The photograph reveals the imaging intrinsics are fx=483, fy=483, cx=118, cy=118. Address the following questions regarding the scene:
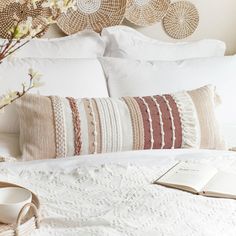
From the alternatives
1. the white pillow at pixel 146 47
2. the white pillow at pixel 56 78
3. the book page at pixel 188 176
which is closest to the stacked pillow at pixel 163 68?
the white pillow at pixel 146 47

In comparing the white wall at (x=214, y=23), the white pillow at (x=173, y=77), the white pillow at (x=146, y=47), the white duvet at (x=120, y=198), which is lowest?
the white duvet at (x=120, y=198)

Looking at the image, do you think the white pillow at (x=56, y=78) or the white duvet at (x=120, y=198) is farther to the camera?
the white pillow at (x=56, y=78)

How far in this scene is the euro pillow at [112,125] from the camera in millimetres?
1775

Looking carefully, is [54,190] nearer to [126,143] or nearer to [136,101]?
[126,143]

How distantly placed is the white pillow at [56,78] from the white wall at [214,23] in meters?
0.67

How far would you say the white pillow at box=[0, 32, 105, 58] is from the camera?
226cm

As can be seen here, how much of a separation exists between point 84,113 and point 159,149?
0.32 m

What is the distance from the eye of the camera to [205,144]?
195 cm

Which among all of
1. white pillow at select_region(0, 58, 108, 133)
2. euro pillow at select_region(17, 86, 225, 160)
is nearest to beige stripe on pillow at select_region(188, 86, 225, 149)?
euro pillow at select_region(17, 86, 225, 160)

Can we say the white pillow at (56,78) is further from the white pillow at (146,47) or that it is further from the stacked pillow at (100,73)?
the white pillow at (146,47)

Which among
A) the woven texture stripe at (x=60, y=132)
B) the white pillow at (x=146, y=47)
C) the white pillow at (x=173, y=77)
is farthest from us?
the white pillow at (x=146, y=47)

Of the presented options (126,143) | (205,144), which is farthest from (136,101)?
(205,144)

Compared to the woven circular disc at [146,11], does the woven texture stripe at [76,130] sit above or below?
below

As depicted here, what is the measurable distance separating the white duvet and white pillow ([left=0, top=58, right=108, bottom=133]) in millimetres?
369
